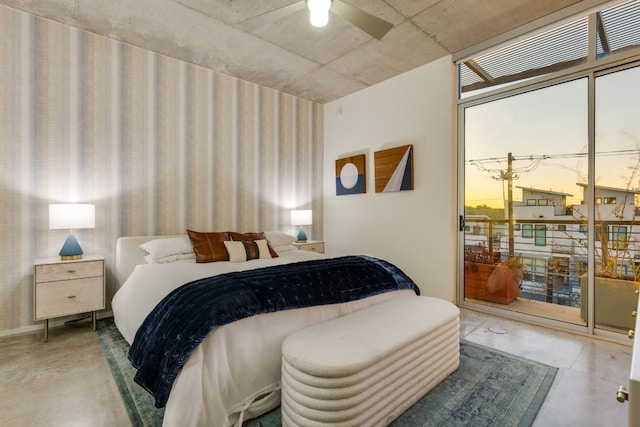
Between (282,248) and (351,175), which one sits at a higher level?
(351,175)

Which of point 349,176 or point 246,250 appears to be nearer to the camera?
point 246,250

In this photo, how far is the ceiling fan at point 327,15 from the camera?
1.98m

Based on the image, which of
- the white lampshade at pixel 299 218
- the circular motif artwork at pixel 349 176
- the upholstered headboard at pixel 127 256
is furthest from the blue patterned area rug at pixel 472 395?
the circular motif artwork at pixel 349 176

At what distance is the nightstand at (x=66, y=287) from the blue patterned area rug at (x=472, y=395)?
0.65 meters

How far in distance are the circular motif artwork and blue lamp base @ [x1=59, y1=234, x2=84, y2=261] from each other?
3.29 meters

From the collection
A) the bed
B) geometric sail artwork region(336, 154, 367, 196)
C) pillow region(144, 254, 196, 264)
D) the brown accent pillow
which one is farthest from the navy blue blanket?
geometric sail artwork region(336, 154, 367, 196)

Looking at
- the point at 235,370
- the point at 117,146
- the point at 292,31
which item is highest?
the point at 292,31

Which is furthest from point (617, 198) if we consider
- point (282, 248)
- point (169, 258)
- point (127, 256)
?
point (127, 256)

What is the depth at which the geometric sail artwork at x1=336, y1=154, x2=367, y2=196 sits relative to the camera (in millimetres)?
4473

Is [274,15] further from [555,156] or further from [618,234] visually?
[618,234]

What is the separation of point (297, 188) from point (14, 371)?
11.4 ft

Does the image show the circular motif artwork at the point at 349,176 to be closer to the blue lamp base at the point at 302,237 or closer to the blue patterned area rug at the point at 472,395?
the blue lamp base at the point at 302,237

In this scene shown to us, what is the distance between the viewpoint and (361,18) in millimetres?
2074

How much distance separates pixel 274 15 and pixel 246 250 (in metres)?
2.03
